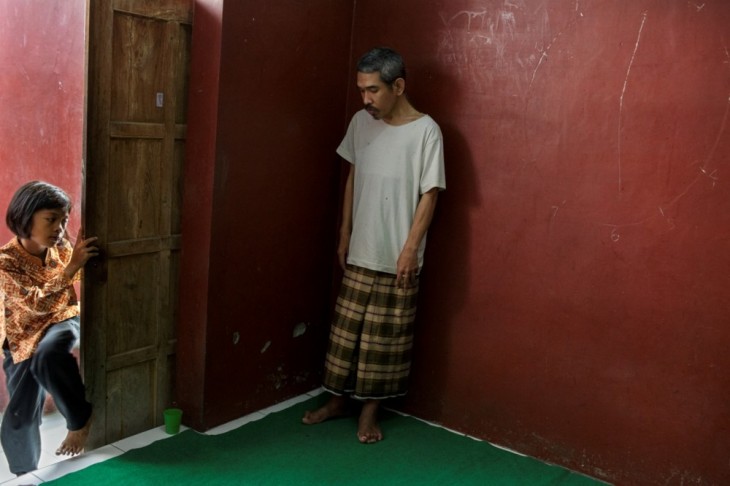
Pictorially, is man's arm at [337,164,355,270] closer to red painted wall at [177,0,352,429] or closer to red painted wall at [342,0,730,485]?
red painted wall at [177,0,352,429]

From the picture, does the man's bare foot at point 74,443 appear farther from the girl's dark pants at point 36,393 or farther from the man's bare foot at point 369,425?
the man's bare foot at point 369,425

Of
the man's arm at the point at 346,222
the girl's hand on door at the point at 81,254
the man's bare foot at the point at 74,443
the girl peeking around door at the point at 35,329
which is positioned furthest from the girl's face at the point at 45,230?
the man's arm at the point at 346,222

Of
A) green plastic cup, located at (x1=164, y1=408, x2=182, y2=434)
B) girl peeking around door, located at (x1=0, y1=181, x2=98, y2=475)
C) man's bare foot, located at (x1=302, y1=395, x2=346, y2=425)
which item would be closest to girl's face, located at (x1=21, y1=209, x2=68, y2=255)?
girl peeking around door, located at (x1=0, y1=181, x2=98, y2=475)

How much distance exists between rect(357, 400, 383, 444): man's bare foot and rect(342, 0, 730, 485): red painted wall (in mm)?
289

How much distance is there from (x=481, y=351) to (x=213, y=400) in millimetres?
1182

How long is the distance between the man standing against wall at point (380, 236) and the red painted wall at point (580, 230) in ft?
0.60

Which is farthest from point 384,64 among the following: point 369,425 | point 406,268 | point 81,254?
point 369,425

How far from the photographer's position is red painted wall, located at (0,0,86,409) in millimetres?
3350

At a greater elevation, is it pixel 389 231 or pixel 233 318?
pixel 389 231

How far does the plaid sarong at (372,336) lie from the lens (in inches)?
128

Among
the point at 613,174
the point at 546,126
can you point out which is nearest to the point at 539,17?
the point at 546,126

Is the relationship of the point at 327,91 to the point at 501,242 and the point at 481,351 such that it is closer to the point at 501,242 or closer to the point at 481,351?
the point at 501,242

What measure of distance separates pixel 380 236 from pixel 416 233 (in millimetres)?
175

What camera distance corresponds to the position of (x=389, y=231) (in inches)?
127
